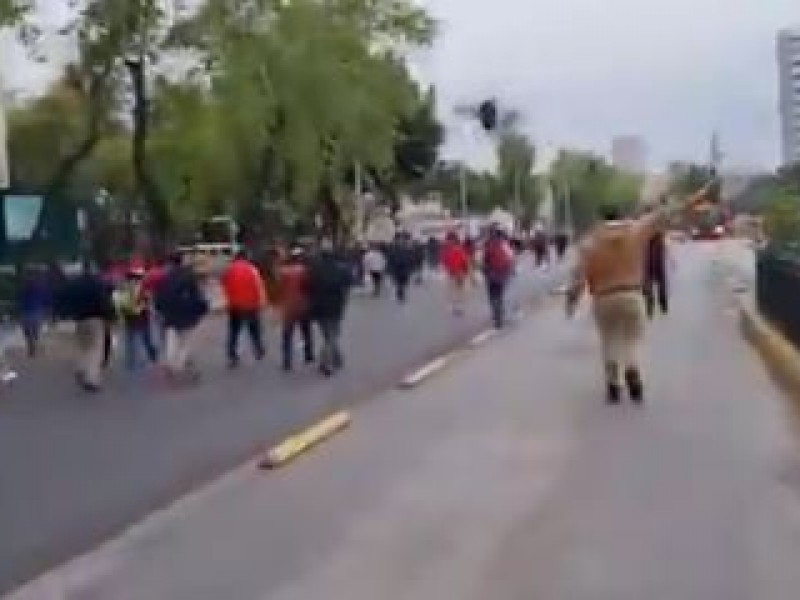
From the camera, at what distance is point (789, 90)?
6378 centimetres

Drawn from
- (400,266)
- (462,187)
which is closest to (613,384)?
(400,266)

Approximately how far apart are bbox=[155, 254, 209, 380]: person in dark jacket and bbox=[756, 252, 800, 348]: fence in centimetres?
723

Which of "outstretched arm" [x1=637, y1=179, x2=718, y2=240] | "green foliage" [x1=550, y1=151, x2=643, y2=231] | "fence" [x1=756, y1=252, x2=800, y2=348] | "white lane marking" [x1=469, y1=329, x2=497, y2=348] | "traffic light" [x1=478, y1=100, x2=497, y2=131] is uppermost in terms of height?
"traffic light" [x1=478, y1=100, x2=497, y2=131]

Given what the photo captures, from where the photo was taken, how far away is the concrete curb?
20.8 m

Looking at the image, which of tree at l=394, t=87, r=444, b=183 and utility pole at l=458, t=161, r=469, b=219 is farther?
utility pole at l=458, t=161, r=469, b=219

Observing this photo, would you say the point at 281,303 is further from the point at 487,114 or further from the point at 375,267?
the point at 487,114

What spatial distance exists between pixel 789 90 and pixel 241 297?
129ft

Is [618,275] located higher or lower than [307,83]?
lower

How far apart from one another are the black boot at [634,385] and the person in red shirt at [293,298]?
277 inches

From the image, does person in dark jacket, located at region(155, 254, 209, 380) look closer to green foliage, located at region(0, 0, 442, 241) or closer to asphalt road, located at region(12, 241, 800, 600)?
asphalt road, located at region(12, 241, 800, 600)

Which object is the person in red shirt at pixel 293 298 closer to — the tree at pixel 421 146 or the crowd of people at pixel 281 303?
the crowd of people at pixel 281 303

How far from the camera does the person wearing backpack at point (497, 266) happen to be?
3425 centimetres

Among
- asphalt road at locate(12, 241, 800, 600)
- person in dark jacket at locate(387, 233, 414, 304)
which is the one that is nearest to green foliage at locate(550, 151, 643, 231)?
person in dark jacket at locate(387, 233, 414, 304)

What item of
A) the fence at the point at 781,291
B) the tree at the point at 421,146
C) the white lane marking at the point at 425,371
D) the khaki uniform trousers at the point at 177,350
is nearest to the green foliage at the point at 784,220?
the fence at the point at 781,291
